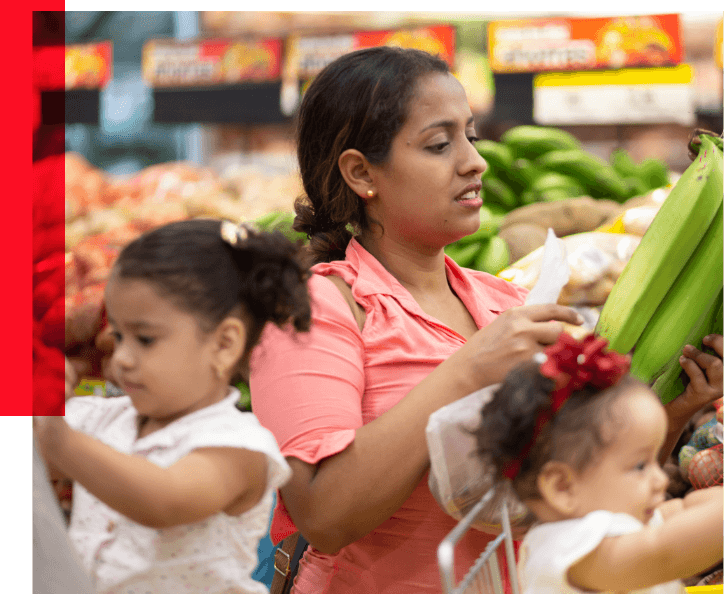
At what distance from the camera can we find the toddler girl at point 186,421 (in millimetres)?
851

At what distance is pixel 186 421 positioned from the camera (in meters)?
0.91

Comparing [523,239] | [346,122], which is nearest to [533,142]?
[523,239]

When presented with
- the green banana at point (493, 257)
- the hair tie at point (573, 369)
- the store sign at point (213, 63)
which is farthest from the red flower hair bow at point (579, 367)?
the store sign at point (213, 63)

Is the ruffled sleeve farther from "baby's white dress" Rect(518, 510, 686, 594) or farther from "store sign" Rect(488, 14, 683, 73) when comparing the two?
"store sign" Rect(488, 14, 683, 73)

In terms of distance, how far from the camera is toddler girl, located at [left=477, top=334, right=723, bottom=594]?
0.85 m

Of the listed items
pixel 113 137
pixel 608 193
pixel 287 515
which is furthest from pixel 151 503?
pixel 113 137

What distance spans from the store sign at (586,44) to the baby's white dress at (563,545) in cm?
326

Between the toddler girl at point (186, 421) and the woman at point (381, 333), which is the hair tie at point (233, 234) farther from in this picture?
the woman at point (381, 333)

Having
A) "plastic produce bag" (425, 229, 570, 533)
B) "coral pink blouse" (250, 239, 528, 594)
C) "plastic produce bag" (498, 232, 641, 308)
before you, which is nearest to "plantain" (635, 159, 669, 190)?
"plastic produce bag" (498, 232, 641, 308)

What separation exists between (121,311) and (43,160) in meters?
0.40

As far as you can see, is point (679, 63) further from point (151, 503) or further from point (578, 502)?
point (151, 503)

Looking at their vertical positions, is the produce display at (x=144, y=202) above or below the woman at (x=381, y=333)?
below

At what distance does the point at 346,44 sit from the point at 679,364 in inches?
122

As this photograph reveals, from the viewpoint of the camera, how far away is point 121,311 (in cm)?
86
